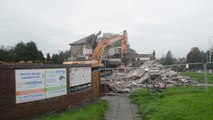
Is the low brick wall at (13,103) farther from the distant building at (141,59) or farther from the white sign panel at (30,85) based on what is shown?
the distant building at (141,59)

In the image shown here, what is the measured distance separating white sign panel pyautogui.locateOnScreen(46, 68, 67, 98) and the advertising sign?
1.04 metres

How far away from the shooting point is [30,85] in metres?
13.1

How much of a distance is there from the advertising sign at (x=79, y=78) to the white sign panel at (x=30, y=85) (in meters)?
3.42

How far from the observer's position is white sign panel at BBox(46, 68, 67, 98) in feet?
47.6

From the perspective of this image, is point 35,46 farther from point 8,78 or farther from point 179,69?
point 8,78

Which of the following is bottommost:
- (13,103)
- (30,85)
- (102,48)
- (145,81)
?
(145,81)

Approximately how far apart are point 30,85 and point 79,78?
556 cm

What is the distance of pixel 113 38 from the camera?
146 feet

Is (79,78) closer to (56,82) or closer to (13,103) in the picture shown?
(56,82)

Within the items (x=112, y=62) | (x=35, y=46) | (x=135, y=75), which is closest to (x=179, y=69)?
(x=112, y=62)

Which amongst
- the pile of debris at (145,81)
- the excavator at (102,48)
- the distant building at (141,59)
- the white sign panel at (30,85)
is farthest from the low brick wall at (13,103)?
the distant building at (141,59)

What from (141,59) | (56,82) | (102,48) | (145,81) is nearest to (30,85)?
(56,82)

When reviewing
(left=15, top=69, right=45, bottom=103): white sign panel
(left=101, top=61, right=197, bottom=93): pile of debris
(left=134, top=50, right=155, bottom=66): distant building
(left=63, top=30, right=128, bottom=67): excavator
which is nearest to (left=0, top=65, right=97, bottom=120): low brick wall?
(left=15, top=69, right=45, bottom=103): white sign panel

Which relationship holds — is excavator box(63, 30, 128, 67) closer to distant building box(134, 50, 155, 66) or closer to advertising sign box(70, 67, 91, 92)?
distant building box(134, 50, 155, 66)
